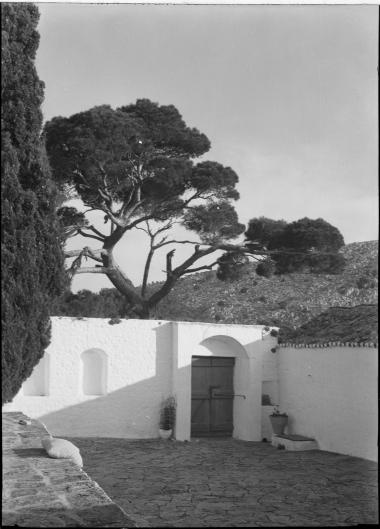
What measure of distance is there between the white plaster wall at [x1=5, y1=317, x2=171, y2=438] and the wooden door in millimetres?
636

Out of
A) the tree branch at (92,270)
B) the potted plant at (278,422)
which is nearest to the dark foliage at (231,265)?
the tree branch at (92,270)

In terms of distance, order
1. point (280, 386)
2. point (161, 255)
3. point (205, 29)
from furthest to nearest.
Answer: point (280, 386) < point (161, 255) < point (205, 29)

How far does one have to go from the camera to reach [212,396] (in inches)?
469

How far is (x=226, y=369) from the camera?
39.9 ft

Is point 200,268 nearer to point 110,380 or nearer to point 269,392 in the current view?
point 110,380

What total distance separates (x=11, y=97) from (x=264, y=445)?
7962mm

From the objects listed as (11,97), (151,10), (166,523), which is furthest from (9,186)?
(166,523)

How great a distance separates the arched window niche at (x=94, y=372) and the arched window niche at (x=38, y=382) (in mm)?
751

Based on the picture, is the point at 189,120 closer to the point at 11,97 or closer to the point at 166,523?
the point at 11,97

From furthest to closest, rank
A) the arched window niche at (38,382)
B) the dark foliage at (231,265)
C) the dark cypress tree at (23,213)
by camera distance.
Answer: the arched window niche at (38,382) → the dark foliage at (231,265) → the dark cypress tree at (23,213)

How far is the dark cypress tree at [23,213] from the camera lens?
5266 millimetres

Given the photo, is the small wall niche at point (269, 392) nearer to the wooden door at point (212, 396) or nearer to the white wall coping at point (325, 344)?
the wooden door at point (212, 396)

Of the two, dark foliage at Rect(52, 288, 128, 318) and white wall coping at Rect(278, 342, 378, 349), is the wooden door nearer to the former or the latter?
white wall coping at Rect(278, 342, 378, 349)

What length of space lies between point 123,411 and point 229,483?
3385 millimetres
